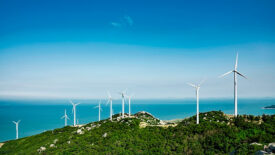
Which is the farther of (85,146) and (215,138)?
(85,146)

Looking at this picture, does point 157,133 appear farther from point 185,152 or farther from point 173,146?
point 185,152

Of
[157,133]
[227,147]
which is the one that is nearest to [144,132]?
[157,133]

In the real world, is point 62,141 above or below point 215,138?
below

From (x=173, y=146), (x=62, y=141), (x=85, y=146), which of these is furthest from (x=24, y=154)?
(x=173, y=146)

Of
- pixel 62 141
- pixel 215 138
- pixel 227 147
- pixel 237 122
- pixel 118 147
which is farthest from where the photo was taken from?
pixel 62 141

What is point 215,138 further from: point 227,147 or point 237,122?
point 237,122

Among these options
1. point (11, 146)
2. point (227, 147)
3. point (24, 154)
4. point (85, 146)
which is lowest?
point (11, 146)

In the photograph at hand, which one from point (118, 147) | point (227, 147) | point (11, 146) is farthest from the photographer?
point (11, 146)

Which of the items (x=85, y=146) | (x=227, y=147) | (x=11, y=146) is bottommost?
(x=11, y=146)

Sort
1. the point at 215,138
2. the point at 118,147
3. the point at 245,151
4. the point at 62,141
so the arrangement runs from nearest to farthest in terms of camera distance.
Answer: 1. the point at 245,151
2. the point at 215,138
3. the point at 118,147
4. the point at 62,141
